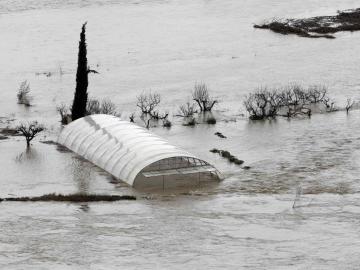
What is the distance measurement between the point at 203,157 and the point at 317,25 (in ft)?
192

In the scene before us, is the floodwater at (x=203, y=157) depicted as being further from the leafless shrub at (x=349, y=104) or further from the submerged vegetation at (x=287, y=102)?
the leafless shrub at (x=349, y=104)

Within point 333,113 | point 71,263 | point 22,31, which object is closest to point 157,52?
point 22,31

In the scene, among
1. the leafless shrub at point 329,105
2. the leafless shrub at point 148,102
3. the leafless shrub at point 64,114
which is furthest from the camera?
the leafless shrub at point 329,105

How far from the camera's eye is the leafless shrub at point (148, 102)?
6252 centimetres

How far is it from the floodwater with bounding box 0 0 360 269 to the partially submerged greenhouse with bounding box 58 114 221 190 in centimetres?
84

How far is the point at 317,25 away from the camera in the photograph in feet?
346

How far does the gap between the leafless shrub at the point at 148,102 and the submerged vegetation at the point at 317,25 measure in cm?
3721

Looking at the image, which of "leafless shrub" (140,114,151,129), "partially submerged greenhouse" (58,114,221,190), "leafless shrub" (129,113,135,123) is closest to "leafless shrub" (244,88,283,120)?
"leafless shrub" (140,114,151,129)

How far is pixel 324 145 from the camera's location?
53844 millimetres

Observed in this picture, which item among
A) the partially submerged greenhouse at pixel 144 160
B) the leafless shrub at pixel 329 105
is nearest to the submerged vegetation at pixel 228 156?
the partially submerged greenhouse at pixel 144 160

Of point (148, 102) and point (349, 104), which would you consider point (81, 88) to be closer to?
point (148, 102)

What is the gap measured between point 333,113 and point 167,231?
92.8 feet

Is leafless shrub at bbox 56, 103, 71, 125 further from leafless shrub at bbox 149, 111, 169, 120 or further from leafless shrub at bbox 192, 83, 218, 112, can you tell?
leafless shrub at bbox 192, 83, 218, 112

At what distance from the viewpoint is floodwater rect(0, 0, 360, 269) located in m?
36.5
